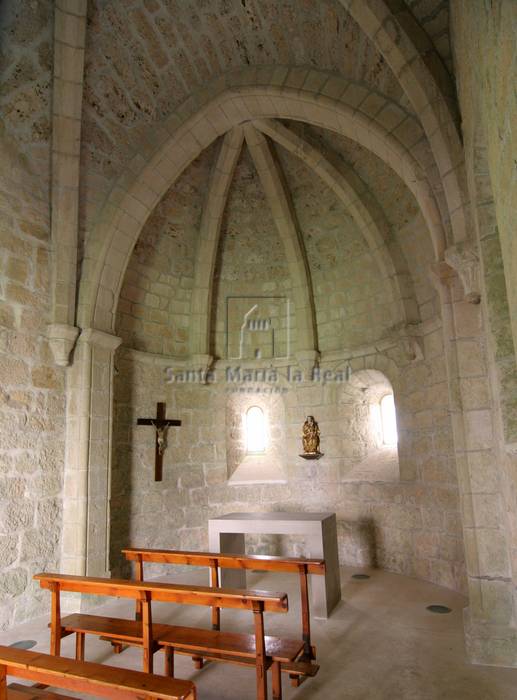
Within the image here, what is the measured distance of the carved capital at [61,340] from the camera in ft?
18.8

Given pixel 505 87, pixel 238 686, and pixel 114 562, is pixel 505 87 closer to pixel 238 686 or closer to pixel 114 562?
pixel 238 686

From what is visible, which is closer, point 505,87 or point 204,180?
point 505,87

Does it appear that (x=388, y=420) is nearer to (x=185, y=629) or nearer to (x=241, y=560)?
(x=241, y=560)

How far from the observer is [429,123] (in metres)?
4.22

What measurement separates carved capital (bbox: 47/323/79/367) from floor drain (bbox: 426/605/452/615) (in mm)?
4665

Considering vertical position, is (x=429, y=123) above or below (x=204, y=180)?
below

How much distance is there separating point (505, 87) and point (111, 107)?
18.4 ft

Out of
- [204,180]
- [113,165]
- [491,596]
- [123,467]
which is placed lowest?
[491,596]

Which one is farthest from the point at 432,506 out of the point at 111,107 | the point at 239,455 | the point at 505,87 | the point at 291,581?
the point at 111,107

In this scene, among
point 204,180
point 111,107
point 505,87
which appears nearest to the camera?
point 505,87

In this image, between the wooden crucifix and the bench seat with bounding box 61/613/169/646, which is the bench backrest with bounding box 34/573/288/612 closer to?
the bench seat with bounding box 61/613/169/646

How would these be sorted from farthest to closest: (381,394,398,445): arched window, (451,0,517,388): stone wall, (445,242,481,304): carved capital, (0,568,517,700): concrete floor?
(381,394,398,445): arched window, (445,242,481,304): carved capital, (0,568,517,700): concrete floor, (451,0,517,388): stone wall

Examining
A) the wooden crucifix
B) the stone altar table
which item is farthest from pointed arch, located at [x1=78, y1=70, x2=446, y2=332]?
the stone altar table

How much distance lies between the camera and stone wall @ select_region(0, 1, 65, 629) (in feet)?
16.9
